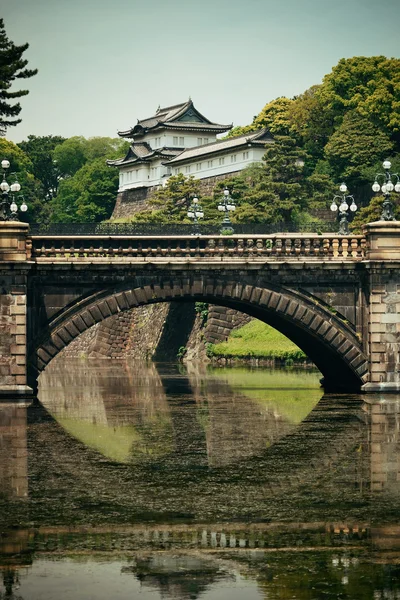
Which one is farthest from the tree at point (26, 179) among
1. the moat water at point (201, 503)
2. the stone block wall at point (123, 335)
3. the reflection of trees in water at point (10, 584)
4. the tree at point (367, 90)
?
the reflection of trees in water at point (10, 584)

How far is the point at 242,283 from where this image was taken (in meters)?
47.6

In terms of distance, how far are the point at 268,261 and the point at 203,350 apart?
42795 mm

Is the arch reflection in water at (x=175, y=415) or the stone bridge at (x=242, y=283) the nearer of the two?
the arch reflection in water at (x=175, y=415)

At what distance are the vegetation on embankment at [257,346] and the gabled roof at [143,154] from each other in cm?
5408

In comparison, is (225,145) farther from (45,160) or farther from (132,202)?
(45,160)

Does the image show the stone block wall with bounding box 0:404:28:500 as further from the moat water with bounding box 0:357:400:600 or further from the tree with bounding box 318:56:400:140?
the tree with bounding box 318:56:400:140

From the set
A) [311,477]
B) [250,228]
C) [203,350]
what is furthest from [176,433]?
[203,350]

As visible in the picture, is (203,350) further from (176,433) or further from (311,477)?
(311,477)

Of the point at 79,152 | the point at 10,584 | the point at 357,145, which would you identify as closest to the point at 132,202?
the point at 79,152

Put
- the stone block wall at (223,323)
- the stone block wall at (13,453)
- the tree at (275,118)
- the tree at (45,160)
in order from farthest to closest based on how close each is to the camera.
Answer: the tree at (45,160) < the tree at (275,118) < the stone block wall at (223,323) < the stone block wall at (13,453)

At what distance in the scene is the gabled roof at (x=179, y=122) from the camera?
142 m

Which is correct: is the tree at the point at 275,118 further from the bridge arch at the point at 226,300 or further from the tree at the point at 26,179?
the bridge arch at the point at 226,300

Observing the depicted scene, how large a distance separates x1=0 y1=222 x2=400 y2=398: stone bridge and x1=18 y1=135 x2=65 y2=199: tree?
11766 centimetres

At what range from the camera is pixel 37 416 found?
39.0 meters
